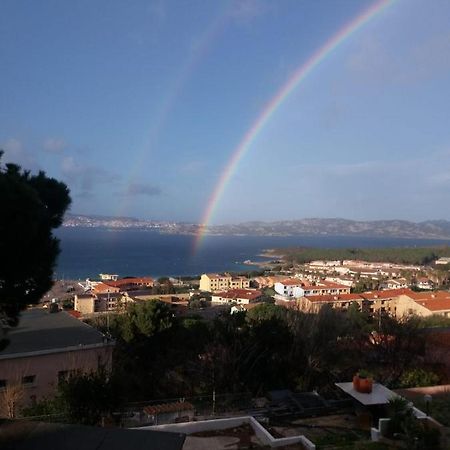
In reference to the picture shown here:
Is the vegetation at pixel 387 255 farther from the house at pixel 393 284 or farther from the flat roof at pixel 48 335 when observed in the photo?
the flat roof at pixel 48 335

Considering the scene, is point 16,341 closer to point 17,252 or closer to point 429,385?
point 17,252

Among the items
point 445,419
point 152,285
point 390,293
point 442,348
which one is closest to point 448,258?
point 390,293

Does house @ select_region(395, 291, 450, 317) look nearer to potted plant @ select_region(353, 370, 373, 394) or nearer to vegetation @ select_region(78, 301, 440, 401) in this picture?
vegetation @ select_region(78, 301, 440, 401)

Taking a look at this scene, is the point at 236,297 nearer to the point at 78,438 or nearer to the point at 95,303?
the point at 95,303

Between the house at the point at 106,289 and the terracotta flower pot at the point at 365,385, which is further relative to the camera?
the house at the point at 106,289

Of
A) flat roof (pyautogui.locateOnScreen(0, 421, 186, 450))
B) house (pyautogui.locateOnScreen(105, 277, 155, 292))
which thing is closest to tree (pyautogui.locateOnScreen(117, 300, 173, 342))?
flat roof (pyautogui.locateOnScreen(0, 421, 186, 450))

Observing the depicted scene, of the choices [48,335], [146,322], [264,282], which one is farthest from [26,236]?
[264,282]

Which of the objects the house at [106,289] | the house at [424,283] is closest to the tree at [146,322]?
the house at [106,289]
